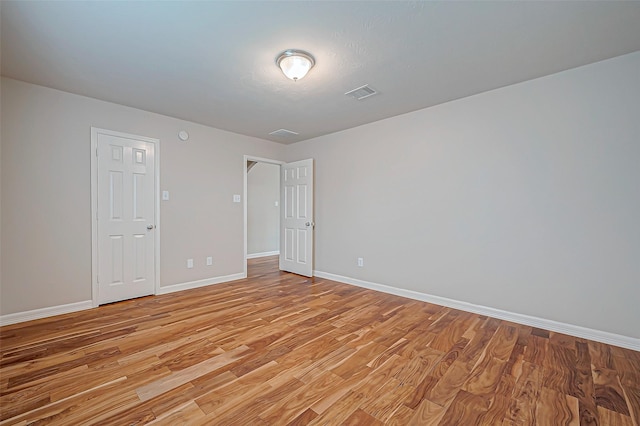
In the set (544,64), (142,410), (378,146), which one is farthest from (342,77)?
(142,410)

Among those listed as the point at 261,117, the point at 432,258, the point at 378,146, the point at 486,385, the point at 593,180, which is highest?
the point at 261,117

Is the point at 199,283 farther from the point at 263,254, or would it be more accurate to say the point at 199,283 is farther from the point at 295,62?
the point at 295,62

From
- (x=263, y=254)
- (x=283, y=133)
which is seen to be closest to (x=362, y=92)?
(x=283, y=133)

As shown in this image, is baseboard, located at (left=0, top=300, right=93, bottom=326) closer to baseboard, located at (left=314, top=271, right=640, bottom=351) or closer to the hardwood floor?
the hardwood floor

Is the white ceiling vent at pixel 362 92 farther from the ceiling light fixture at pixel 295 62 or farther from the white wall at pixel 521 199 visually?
the ceiling light fixture at pixel 295 62

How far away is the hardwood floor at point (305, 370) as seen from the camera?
1546 mm

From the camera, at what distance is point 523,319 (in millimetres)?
2779

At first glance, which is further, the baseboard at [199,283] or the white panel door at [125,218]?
the baseboard at [199,283]

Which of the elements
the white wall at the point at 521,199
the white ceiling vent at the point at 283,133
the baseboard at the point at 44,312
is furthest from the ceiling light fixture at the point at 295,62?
the baseboard at the point at 44,312

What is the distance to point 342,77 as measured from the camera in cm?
267

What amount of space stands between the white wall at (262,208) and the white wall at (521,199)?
11.8 ft

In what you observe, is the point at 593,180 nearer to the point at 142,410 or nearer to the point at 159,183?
the point at 142,410

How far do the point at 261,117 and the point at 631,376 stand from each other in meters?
4.39

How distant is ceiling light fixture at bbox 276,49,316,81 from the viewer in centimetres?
226
